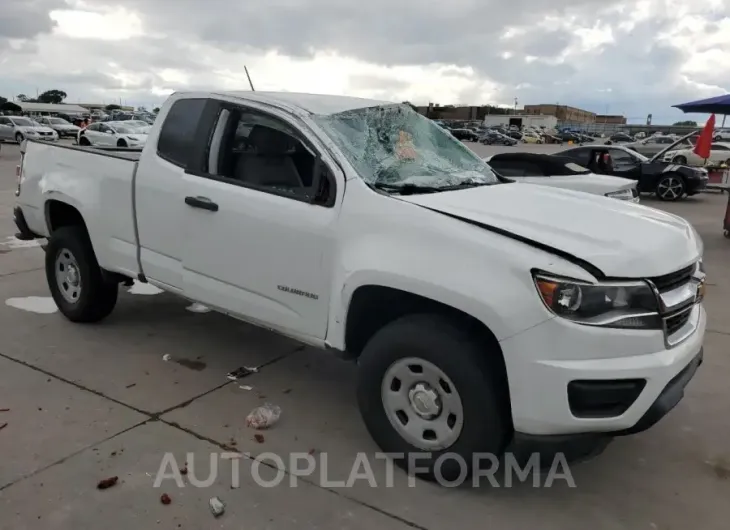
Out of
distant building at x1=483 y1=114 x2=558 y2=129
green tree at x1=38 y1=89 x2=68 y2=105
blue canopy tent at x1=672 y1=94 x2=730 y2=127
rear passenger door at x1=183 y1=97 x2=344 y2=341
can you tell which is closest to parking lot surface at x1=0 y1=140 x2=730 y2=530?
rear passenger door at x1=183 y1=97 x2=344 y2=341

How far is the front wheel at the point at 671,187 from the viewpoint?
15938 millimetres

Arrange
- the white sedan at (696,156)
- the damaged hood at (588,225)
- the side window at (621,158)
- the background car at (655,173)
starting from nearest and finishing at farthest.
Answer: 1. the damaged hood at (588,225)
2. the background car at (655,173)
3. the side window at (621,158)
4. the white sedan at (696,156)

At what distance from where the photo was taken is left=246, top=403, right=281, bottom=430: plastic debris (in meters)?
3.74

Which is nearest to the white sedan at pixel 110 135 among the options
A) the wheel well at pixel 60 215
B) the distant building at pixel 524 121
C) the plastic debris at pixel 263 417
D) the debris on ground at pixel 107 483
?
the wheel well at pixel 60 215

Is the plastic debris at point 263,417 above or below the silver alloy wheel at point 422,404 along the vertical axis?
below

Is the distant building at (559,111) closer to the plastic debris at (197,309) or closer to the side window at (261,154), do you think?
the plastic debris at (197,309)

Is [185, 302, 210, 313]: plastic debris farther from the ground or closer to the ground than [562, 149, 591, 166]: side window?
closer to the ground

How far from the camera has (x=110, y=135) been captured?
26703 mm

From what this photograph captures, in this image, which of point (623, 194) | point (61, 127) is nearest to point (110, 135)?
point (61, 127)

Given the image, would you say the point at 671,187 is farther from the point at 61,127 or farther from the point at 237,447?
the point at 61,127

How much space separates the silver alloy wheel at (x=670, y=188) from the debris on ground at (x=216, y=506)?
51.6 feet

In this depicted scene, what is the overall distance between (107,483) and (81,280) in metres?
2.38

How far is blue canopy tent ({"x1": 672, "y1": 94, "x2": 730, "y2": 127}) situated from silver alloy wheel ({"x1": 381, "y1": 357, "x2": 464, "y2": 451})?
12088 millimetres

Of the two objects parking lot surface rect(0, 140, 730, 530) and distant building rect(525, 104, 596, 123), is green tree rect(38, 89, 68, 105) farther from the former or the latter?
parking lot surface rect(0, 140, 730, 530)
